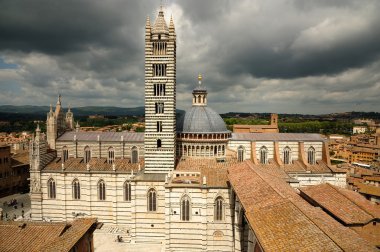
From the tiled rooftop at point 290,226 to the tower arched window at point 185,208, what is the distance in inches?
378

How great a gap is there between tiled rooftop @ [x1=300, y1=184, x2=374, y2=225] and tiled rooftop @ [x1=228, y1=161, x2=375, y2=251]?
5.17 m

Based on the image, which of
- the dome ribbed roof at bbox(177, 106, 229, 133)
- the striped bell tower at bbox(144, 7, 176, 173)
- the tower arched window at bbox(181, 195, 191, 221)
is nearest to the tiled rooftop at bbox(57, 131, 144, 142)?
the dome ribbed roof at bbox(177, 106, 229, 133)

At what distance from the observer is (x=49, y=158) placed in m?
35.6

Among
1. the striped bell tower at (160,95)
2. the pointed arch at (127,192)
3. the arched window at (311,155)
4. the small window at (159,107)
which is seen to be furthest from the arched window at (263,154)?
the pointed arch at (127,192)

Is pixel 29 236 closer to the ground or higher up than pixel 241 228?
higher up

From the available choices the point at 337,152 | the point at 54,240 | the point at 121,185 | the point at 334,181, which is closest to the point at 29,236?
the point at 54,240

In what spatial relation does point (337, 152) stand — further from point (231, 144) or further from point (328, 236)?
point (328, 236)

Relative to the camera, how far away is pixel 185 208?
25688mm

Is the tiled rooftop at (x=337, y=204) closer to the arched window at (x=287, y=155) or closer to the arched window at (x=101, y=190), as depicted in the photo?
the arched window at (x=287, y=155)

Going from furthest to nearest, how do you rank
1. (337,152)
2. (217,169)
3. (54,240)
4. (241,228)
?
(337,152) < (217,169) < (241,228) < (54,240)

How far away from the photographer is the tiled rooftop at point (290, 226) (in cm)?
1005

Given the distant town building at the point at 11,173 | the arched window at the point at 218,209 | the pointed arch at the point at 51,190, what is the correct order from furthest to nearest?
the distant town building at the point at 11,173, the pointed arch at the point at 51,190, the arched window at the point at 218,209

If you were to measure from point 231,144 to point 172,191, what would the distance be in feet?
43.6

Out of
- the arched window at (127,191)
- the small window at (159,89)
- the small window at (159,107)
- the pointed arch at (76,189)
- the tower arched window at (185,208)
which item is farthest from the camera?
the pointed arch at (76,189)
